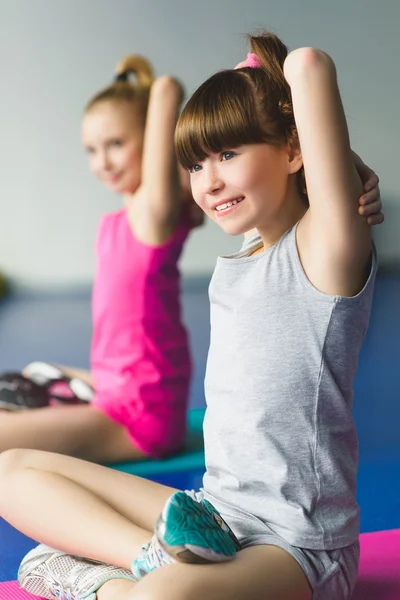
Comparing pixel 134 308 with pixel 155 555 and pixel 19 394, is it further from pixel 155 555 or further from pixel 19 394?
pixel 155 555

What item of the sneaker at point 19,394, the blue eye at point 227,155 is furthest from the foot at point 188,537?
the sneaker at point 19,394

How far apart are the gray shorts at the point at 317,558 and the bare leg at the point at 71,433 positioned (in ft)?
3.09

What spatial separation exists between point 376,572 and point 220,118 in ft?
2.45

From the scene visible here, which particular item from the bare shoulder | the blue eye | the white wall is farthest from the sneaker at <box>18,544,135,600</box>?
the white wall

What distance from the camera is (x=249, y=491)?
1.11m

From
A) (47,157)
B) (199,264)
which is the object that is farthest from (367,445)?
(47,157)

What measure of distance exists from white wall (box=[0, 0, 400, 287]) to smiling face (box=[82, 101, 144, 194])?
11.1 feet

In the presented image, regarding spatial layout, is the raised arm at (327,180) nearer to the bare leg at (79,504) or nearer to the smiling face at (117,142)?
the bare leg at (79,504)

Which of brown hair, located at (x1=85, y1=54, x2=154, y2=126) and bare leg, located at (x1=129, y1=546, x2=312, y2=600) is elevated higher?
brown hair, located at (x1=85, y1=54, x2=154, y2=126)

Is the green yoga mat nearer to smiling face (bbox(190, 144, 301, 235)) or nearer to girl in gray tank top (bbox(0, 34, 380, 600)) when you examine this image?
girl in gray tank top (bbox(0, 34, 380, 600))

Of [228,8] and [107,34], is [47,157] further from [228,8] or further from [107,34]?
[228,8]

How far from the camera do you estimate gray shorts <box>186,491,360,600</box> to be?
106cm

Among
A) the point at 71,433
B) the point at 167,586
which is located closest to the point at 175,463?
the point at 71,433

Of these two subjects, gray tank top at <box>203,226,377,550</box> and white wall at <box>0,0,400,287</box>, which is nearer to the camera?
gray tank top at <box>203,226,377,550</box>
